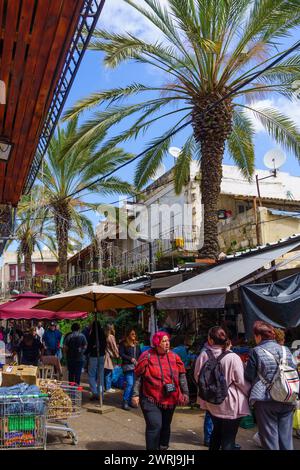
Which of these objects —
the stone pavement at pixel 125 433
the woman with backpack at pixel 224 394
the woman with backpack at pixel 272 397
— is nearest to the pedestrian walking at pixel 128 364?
the stone pavement at pixel 125 433

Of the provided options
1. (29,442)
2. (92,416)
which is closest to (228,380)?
(29,442)

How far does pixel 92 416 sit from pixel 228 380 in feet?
14.7

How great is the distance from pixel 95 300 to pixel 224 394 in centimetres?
554

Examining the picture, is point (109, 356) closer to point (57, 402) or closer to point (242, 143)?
point (57, 402)

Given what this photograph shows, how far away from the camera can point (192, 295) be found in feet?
31.8

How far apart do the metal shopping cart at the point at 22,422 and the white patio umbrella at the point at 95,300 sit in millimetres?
3474

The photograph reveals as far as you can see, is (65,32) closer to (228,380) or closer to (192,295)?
(228,380)

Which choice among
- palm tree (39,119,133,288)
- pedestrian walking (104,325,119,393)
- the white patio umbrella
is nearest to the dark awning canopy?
the white patio umbrella

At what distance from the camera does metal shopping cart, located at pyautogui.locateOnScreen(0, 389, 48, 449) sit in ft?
18.6

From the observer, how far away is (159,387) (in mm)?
5598

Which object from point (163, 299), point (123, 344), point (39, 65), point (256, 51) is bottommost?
point (123, 344)

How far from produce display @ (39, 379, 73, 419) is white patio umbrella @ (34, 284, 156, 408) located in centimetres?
267

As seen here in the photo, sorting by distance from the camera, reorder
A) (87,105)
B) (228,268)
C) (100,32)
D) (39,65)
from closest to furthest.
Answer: (39,65)
(228,268)
(100,32)
(87,105)

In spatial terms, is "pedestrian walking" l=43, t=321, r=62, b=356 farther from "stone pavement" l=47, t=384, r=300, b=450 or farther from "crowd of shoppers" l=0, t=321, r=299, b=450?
"crowd of shoppers" l=0, t=321, r=299, b=450
